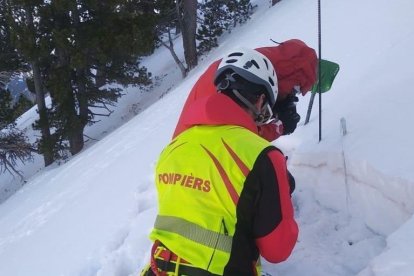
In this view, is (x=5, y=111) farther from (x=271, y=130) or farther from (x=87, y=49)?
(x=271, y=130)

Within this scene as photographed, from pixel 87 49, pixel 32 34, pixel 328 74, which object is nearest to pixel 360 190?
pixel 328 74

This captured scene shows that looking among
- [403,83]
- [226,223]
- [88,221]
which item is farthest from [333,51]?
[226,223]

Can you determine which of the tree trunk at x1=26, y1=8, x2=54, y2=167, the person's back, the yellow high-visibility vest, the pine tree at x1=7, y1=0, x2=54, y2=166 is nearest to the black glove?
the person's back

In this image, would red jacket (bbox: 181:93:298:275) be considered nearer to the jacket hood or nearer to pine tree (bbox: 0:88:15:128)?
the jacket hood

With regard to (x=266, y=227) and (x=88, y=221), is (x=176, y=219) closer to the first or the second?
(x=266, y=227)

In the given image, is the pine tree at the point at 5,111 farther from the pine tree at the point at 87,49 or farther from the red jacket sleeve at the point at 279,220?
the red jacket sleeve at the point at 279,220

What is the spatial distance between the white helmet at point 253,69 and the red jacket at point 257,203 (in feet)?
0.71

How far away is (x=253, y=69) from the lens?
240cm

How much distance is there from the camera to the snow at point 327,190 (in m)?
2.91

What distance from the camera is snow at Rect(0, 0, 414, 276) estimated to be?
291 cm

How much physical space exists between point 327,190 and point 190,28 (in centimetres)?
1251

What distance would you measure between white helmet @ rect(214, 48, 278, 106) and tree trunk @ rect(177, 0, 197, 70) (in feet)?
42.6

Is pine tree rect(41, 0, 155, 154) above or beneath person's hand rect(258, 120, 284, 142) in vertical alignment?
beneath

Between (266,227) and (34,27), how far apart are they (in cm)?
1288
